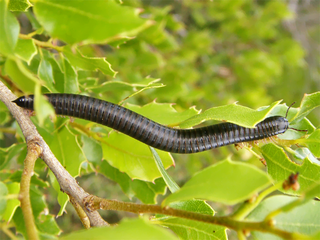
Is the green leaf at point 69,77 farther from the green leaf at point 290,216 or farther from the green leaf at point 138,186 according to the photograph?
the green leaf at point 290,216

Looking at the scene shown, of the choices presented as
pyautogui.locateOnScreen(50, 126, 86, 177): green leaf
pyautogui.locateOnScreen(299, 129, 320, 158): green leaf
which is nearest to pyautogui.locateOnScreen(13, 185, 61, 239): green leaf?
pyautogui.locateOnScreen(50, 126, 86, 177): green leaf

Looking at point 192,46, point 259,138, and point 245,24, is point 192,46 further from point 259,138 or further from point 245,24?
point 259,138

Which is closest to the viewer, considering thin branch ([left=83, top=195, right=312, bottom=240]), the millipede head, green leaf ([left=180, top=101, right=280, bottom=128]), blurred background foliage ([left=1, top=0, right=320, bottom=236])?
thin branch ([left=83, top=195, right=312, bottom=240])

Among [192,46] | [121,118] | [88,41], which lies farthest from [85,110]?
[192,46]

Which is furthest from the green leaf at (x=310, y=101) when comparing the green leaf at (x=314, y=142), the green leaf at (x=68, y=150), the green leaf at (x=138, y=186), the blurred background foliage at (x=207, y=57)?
the green leaf at (x=68, y=150)

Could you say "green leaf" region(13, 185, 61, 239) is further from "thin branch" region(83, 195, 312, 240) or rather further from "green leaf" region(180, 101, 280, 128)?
"green leaf" region(180, 101, 280, 128)

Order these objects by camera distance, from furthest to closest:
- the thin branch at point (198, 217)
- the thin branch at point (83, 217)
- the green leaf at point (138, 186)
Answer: the green leaf at point (138, 186)
the thin branch at point (83, 217)
the thin branch at point (198, 217)
